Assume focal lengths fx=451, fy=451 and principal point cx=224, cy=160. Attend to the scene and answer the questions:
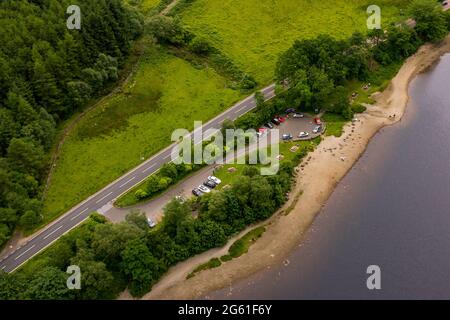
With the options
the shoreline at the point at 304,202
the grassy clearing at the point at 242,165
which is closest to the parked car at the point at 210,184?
the grassy clearing at the point at 242,165

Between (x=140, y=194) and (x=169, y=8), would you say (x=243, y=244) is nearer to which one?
(x=140, y=194)

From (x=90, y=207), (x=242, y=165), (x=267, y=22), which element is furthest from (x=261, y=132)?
(x=267, y=22)

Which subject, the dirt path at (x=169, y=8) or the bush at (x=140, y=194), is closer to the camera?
the bush at (x=140, y=194)

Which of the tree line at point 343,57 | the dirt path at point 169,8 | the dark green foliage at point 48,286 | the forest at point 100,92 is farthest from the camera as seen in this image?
the dirt path at point 169,8

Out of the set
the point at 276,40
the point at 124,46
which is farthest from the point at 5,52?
the point at 276,40

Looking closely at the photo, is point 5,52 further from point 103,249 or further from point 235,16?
point 235,16

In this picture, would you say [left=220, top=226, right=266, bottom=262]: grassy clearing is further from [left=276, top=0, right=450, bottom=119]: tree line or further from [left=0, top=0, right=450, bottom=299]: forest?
[left=276, top=0, right=450, bottom=119]: tree line

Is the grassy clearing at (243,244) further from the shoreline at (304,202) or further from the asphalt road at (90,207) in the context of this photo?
the asphalt road at (90,207)
